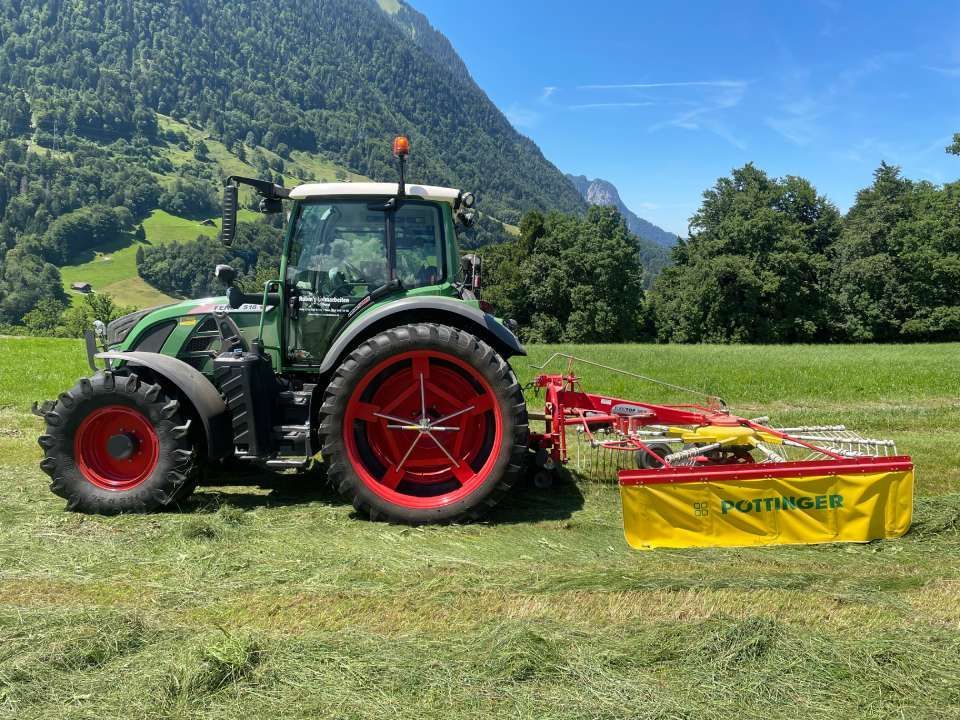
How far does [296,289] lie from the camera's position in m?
5.48

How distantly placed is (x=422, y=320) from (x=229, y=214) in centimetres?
160

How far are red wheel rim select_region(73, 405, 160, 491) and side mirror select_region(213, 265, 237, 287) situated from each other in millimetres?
1234

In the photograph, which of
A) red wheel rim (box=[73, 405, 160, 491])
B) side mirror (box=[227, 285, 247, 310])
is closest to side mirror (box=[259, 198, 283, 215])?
side mirror (box=[227, 285, 247, 310])

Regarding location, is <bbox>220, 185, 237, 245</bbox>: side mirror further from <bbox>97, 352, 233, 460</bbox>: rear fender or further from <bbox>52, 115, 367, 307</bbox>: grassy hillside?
<bbox>52, 115, 367, 307</bbox>: grassy hillside

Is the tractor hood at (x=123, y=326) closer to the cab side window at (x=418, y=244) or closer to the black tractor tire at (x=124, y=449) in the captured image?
the black tractor tire at (x=124, y=449)

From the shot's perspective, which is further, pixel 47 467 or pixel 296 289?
pixel 296 289

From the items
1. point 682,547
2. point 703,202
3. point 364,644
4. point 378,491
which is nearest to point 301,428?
point 378,491

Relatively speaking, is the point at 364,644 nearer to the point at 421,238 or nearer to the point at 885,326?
the point at 421,238

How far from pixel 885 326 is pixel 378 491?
4521 cm

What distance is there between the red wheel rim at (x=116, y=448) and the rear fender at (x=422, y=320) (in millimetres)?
1446

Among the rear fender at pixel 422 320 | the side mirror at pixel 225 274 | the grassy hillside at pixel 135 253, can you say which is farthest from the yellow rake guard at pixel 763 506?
the grassy hillside at pixel 135 253

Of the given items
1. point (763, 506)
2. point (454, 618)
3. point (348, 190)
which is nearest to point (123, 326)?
point (348, 190)

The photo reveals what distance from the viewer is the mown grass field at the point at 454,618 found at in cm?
266

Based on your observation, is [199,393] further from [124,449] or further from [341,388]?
[341,388]
